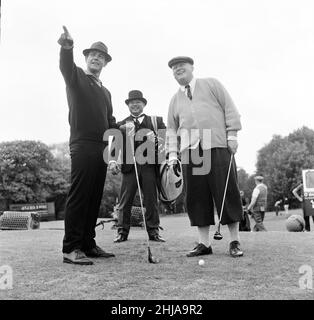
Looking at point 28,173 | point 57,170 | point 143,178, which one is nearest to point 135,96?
point 143,178

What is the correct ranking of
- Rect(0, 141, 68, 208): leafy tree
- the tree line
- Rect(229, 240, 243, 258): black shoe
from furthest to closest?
1. the tree line
2. Rect(0, 141, 68, 208): leafy tree
3. Rect(229, 240, 243, 258): black shoe

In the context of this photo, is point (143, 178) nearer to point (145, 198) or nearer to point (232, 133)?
point (145, 198)

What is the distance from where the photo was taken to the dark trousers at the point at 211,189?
498 centimetres

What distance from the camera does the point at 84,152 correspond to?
471 cm

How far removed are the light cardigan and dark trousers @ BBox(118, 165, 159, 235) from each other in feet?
5.30

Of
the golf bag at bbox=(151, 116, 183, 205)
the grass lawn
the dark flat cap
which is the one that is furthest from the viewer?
the golf bag at bbox=(151, 116, 183, 205)

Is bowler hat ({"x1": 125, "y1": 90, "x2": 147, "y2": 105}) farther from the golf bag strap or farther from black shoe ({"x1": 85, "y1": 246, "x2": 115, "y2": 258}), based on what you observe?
black shoe ({"x1": 85, "y1": 246, "x2": 115, "y2": 258})

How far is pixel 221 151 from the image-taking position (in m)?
5.09

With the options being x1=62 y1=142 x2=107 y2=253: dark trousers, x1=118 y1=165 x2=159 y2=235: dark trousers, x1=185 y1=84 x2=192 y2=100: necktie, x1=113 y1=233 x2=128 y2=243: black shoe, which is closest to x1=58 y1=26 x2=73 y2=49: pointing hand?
x1=62 y1=142 x2=107 y2=253: dark trousers

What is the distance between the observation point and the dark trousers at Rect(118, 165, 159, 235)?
271 inches

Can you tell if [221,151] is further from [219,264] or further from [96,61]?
[96,61]

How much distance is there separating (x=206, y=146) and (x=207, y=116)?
0.39 m

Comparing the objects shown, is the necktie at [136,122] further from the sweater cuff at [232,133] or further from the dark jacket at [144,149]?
the sweater cuff at [232,133]
